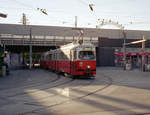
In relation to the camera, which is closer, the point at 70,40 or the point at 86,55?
the point at 86,55

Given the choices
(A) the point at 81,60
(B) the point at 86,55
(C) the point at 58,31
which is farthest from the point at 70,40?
(A) the point at 81,60

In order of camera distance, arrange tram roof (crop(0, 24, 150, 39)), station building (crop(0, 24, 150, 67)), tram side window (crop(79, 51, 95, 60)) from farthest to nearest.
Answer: station building (crop(0, 24, 150, 67)) < tram roof (crop(0, 24, 150, 39)) < tram side window (crop(79, 51, 95, 60))

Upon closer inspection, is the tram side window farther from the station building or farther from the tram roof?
the station building

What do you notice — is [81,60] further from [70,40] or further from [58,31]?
[58,31]

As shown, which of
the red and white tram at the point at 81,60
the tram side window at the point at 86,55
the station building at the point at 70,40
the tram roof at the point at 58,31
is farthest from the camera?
the station building at the point at 70,40

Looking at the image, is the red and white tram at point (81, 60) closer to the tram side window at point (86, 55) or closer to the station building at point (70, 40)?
the tram side window at point (86, 55)

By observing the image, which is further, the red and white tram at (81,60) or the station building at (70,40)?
the station building at (70,40)

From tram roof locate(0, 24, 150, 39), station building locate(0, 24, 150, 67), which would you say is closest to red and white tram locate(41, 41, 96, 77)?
tram roof locate(0, 24, 150, 39)

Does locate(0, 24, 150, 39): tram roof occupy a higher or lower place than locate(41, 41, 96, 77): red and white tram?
higher

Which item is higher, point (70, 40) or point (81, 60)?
point (70, 40)

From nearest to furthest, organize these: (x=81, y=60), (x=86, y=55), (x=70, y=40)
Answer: (x=81, y=60)
(x=86, y=55)
(x=70, y=40)

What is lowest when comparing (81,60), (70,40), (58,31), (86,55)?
(81,60)

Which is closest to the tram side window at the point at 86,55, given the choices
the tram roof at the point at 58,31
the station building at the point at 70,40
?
the tram roof at the point at 58,31

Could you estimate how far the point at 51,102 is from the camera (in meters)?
9.75
